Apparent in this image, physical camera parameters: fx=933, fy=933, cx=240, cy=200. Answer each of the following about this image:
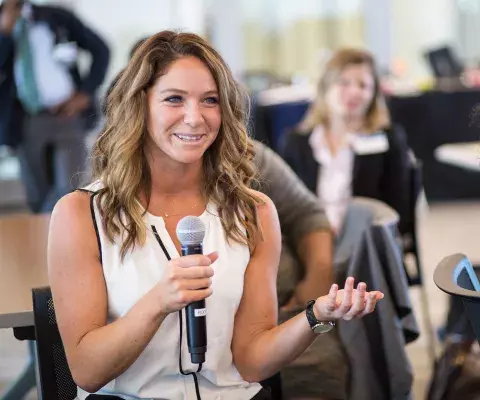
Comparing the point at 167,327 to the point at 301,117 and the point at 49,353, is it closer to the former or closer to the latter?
the point at 49,353

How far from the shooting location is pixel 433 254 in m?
6.29

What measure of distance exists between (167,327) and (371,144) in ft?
8.77

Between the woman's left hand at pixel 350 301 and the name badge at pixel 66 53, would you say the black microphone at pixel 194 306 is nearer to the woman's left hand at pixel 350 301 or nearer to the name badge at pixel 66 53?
the woman's left hand at pixel 350 301

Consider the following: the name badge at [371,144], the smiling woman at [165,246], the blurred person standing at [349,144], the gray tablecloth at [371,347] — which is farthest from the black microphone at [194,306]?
the name badge at [371,144]

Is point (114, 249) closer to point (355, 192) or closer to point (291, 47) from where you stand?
point (355, 192)

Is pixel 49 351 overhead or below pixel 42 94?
below

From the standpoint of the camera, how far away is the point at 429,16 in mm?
10500

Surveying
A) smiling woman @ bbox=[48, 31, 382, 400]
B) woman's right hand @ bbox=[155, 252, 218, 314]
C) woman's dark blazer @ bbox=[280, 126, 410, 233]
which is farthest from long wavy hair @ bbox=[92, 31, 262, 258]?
woman's dark blazer @ bbox=[280, 126, 410, 233]

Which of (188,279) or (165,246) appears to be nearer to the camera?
(188,279)

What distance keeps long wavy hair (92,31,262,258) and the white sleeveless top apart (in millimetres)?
31

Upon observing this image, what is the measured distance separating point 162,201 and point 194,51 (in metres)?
0.33

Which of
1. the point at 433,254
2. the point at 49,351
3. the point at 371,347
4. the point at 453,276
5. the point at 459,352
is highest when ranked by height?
the point at 453,276

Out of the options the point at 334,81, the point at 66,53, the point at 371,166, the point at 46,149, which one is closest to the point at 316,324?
the point at 371,166

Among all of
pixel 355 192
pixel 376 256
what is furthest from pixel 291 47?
pixel 376 256
